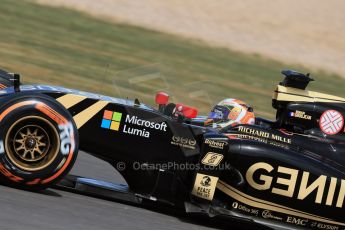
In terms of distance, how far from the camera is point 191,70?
18.3 m

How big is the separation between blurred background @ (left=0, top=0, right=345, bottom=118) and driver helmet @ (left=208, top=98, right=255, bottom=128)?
34 cm

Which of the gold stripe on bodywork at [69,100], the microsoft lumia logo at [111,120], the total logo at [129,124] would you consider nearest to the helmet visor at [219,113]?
the total logo at [129,124]

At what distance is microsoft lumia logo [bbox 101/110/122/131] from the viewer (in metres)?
6.20

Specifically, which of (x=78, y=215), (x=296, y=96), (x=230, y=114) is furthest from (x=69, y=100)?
(x=296, y=96)

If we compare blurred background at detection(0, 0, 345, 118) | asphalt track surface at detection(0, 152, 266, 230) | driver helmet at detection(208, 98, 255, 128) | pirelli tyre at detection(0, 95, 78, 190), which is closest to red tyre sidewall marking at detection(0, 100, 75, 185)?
pirelli tyre at detection(0, 95, 78, 190)

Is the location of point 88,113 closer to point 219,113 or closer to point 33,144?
point 33,144

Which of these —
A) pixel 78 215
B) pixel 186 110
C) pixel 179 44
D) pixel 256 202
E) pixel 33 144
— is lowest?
pixel 78 215

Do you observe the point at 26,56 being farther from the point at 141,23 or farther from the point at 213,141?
the point at 213,141

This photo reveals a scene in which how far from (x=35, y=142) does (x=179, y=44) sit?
1629cm

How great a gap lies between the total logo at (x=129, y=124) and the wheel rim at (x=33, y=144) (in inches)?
24.6

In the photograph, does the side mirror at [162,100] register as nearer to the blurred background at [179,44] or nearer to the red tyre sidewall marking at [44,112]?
the blurred background at [179,44]

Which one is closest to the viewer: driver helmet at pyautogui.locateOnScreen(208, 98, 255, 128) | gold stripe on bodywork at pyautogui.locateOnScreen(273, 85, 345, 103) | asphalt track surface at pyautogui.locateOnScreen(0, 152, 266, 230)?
asphalt track surface at pyautogui.locateOnScreen(0, 152, 266, 230)

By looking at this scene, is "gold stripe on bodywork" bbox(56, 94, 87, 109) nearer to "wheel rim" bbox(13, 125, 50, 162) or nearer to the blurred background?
the blurred background

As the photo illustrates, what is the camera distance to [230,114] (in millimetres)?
7141
